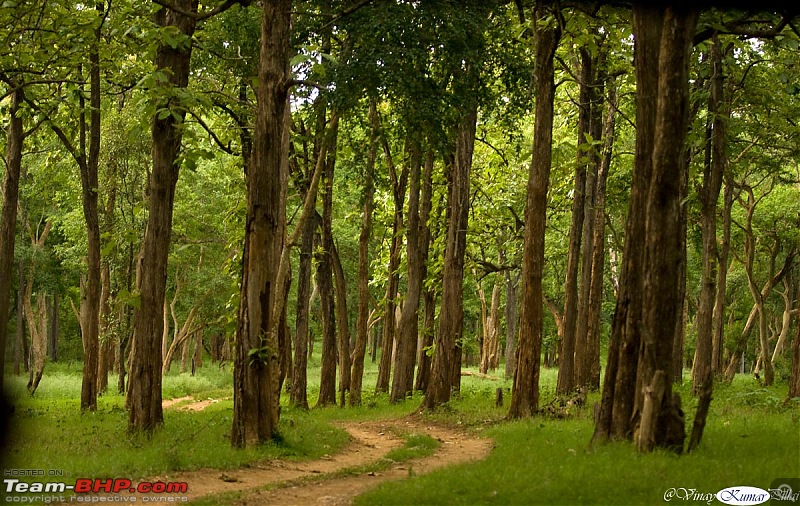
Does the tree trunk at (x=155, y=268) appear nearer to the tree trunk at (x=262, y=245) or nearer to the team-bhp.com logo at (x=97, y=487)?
the tree trunk at (x=262, y=245)

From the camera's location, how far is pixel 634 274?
10.4 m

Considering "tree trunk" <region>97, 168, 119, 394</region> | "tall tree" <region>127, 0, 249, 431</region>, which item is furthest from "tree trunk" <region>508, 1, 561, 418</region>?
"tree trunk" <region>97, 168, 119, 394</region>

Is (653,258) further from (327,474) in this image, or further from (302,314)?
(302,314)

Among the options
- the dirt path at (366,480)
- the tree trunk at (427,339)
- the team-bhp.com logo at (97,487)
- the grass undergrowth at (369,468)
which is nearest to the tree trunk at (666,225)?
the dirt path at (366,480)

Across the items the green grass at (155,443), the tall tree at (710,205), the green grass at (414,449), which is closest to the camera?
the green grass at (155,443)

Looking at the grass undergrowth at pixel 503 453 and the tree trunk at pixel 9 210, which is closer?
the grass undergrowth at pixel 503 453

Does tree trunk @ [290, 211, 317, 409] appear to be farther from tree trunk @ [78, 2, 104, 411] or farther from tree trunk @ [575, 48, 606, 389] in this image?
tree trunk @ [575, 48, 606, 389]

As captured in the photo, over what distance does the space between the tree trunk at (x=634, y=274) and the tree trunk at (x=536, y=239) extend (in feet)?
17.2

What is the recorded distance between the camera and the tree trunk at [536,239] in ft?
52.1

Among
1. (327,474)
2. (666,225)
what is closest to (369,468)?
(327,474)

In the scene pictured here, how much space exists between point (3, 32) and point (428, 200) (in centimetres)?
1205

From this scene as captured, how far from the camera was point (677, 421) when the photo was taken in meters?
9.84

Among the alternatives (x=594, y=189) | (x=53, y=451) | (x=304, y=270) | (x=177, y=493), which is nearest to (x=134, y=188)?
(x=304, y=270)

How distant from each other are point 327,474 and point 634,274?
476 cm
